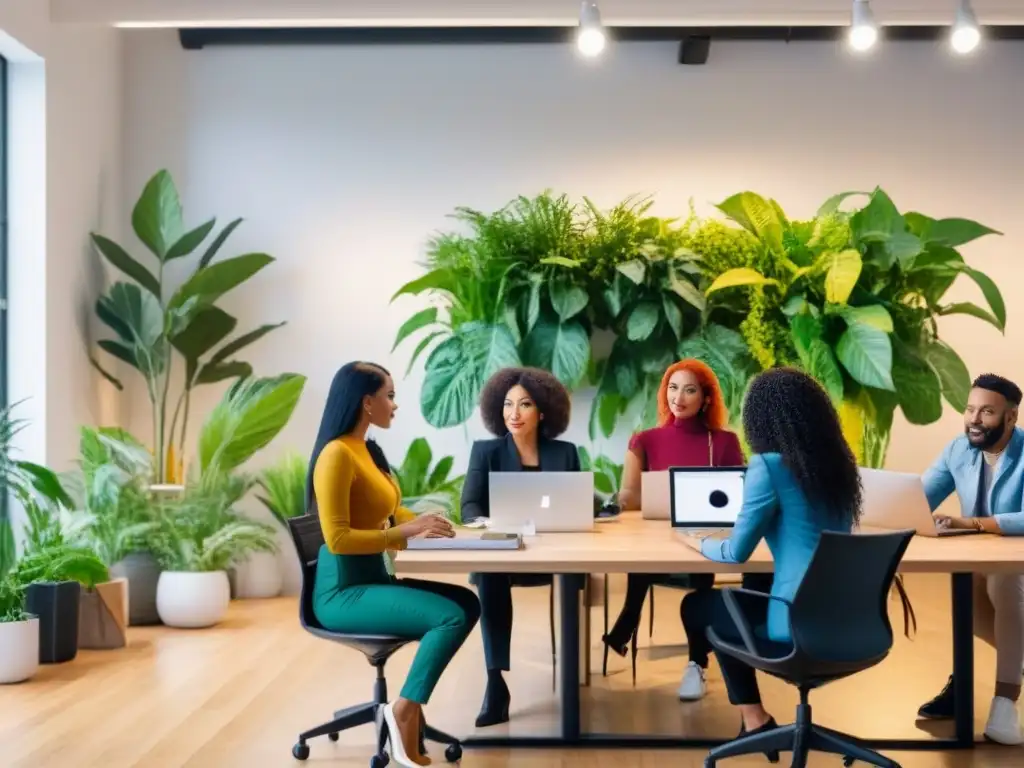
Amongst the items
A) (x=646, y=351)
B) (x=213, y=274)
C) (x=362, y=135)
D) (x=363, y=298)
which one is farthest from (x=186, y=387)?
(x=646, y=351)

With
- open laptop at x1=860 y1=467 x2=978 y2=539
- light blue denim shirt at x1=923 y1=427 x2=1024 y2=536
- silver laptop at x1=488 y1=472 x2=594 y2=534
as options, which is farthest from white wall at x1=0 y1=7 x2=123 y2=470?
light blue denim shirt at x1=923 y1=427 x2=1024 y2=536

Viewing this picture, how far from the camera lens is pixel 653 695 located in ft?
16.0

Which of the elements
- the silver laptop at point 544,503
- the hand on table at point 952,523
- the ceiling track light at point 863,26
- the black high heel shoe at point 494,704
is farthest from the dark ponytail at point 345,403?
the ceiling track light at point 863,26

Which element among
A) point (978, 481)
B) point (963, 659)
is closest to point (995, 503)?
point (978, 481)

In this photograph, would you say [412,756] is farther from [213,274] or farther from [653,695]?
[213,274]

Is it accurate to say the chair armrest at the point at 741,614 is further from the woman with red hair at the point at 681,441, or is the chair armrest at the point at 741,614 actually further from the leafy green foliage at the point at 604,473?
the leafy green foliage at the point at 604,473

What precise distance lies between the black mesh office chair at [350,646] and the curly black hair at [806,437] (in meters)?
1.14

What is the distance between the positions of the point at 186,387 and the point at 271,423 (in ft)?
3.11

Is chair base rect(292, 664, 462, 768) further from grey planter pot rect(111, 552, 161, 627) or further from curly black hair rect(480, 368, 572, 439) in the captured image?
grey planter pot rect(111, 552, 161, 627)

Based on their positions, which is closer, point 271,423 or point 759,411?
point 759,411

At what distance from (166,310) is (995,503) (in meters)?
4.50

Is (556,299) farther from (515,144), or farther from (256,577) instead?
(256,577)

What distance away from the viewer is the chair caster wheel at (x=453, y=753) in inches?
154

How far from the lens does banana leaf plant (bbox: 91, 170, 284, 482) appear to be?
7082 millimetres
